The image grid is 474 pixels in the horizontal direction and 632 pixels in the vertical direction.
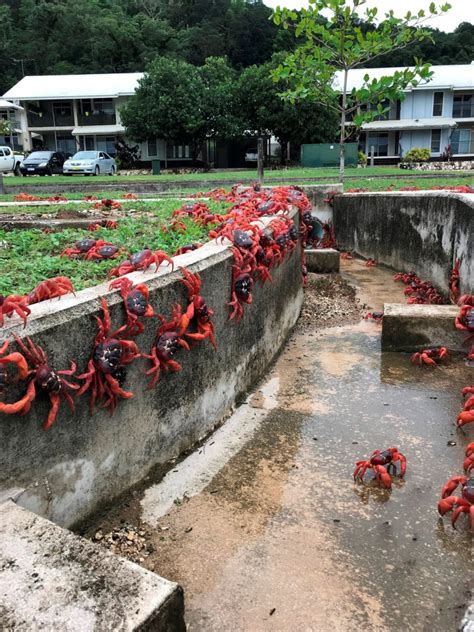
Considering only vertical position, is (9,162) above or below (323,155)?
below

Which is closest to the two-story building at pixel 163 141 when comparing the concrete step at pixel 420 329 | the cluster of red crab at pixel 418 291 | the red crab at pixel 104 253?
the cluster of red crab at pixel 418 291

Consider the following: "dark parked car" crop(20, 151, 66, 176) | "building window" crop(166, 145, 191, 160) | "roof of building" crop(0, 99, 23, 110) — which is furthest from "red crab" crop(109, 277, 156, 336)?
"roof of building" crop(0, 99, 23, 110)

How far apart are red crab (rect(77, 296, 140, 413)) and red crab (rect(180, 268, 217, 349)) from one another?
0.60 m

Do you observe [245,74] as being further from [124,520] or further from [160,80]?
[124,520]

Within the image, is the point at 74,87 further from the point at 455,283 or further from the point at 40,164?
the point at 455,283

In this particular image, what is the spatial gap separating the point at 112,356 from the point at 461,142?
40.3 m

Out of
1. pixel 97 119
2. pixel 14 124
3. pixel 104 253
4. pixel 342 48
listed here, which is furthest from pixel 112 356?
pixel 14 124

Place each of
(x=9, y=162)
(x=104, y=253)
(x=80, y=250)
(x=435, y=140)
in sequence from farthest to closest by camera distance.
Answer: (x=435, y=140) < (x=9, y=162) < (x=80, y=250) < (x=104, y=253)

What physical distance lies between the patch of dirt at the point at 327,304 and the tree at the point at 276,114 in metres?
23.3

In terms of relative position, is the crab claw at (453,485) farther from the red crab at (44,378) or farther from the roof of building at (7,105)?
the roof of building at (7,105)

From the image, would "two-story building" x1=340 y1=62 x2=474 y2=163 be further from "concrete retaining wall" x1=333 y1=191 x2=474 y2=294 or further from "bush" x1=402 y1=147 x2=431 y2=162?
"concrete retaining wall" x1=333 y1=191 x2=474 y2=294

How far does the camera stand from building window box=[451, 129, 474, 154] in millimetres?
37781

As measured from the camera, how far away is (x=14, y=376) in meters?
2.21

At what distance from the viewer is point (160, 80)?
30.8 meters
